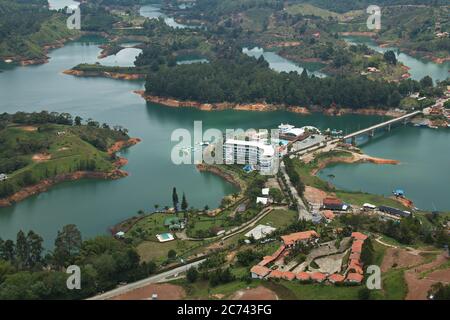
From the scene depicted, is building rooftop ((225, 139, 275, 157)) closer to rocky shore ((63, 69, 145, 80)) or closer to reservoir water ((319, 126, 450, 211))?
reservoir water ((319, 126, 450, 211))

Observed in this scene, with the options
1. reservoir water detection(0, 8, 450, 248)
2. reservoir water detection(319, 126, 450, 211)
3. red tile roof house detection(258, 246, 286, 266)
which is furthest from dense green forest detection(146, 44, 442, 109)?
red tile roof house detection(258, 246, 286, 266)

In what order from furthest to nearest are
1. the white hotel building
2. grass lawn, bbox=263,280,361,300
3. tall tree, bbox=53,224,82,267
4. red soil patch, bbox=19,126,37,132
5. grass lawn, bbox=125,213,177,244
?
red soil patch, bbox=19,126,37,132
the white hotel building
grass lawn, bbox=125,213,177,244
tall tree, bbox=53,224,82,267
grass lawn, bbox=263,280,361,300

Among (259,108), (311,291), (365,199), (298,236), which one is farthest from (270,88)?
(311,291)

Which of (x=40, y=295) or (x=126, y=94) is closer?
(x=40, y=295)

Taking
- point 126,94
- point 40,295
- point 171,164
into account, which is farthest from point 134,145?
point 40,295

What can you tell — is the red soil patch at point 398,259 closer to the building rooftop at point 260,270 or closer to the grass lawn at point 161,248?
the building rooftop at point 260,270

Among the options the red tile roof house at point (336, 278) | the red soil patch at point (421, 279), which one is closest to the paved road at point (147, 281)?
the red tile roof house at point (336, 278)

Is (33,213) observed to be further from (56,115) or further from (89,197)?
(56,115)
